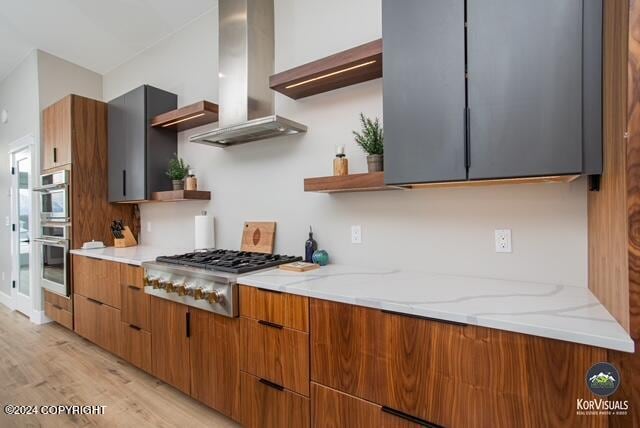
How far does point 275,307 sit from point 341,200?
89 centimetres

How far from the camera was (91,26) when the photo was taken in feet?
10.5

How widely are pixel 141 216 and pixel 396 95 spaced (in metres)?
3.38

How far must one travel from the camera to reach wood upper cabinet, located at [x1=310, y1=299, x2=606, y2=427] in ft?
3.09

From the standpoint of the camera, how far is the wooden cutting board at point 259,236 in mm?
2441

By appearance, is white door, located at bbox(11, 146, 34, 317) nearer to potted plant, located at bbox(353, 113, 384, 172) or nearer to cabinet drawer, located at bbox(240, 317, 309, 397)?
cabinet drawer, located at bbox(240, 317, 309, 397)

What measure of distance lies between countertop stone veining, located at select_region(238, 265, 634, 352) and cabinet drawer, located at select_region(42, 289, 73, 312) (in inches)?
105

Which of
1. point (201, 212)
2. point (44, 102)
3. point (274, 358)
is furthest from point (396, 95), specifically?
point (44, 102)

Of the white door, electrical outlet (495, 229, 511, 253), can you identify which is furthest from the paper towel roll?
the white door

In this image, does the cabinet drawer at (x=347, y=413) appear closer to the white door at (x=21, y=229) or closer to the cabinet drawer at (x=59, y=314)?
the cabinet drawer at (x=59, y=314)

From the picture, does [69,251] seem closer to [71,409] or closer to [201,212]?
[201,212]

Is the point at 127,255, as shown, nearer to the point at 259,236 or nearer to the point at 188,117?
the point at 259,236

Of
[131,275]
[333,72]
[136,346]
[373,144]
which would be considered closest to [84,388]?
[136,346]

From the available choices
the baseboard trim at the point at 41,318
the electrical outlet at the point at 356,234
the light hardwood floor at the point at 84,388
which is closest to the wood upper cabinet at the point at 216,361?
the light hardwood floor at the point at 84,388

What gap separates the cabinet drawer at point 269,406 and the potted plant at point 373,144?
1247mm
